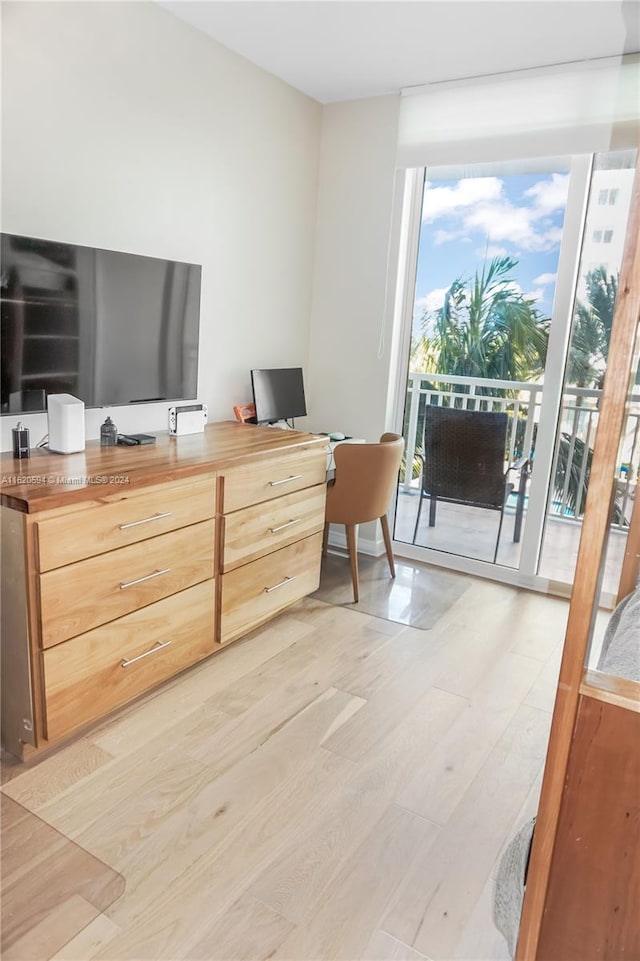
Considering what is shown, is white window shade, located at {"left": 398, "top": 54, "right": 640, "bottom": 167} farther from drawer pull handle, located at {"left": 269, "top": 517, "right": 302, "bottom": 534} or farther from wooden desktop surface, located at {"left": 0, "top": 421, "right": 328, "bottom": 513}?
drawer pull handle, located at {"left": 269, "top": 517, "right": 302, "bottom": 534}

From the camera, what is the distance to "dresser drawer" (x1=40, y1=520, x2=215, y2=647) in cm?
183

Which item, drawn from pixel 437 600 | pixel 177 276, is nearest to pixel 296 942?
pixel 437 600

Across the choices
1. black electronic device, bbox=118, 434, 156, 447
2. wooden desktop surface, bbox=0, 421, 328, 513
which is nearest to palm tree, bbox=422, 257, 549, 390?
wooden desktop surface, bbox=0, 421, 328, 513

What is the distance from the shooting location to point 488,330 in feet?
11.4

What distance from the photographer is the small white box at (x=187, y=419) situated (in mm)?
2680

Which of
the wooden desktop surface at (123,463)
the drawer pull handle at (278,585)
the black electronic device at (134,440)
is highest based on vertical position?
the black electronic device at (134,440)

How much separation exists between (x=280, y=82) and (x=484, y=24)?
109 cm

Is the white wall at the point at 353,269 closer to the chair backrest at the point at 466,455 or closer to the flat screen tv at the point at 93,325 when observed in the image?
the chair backrest at the point at 466,455

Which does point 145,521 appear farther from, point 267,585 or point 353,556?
point 353,556

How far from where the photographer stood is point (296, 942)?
1402 millimetres

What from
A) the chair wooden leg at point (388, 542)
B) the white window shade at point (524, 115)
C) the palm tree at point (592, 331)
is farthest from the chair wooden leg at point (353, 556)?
the white window shade at point (524, 115)

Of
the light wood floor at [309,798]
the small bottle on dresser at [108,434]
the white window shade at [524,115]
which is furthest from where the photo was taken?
the white window shade at [524,115]

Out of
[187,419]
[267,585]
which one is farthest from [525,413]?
[187,419]

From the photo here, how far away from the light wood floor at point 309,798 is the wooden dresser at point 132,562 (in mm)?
174
